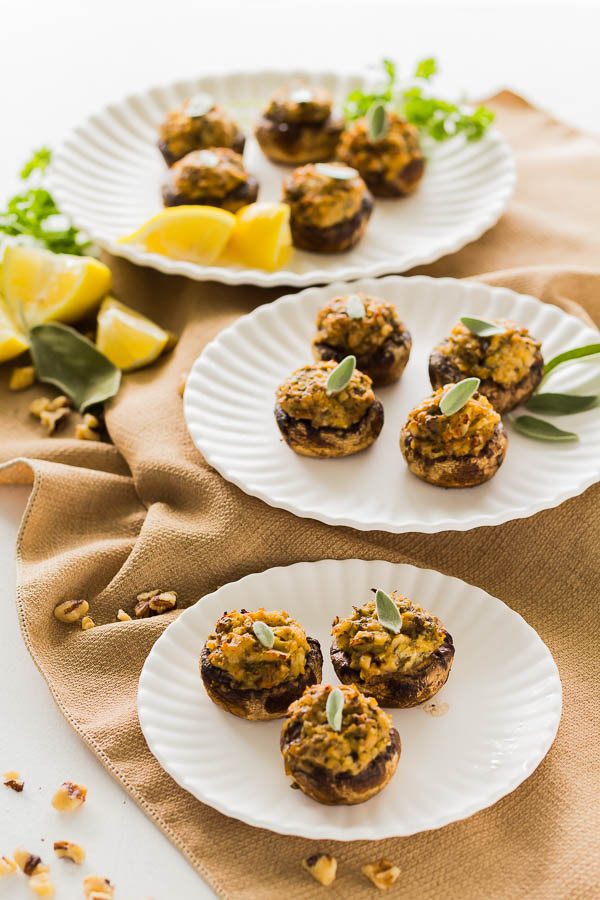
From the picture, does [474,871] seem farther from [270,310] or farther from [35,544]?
[270,310]

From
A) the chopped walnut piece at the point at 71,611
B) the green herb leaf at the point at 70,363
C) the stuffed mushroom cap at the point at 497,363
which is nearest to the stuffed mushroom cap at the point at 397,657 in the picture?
the chopped walnut piece at the point at 71,611

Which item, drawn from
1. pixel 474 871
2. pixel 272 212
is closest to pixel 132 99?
pixel 272 212

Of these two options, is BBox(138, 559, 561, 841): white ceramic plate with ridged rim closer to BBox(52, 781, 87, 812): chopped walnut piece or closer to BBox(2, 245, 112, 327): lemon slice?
BBox(52, 781, 87, 812): chopped walnut piece

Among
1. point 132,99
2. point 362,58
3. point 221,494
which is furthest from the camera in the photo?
point 362,58

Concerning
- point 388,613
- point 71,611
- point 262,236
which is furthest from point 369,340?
point 71,611

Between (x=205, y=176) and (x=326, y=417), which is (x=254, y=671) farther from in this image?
(x=205, y=176)

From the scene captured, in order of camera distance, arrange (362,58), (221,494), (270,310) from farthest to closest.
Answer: (362,58) < (270,310) < (221,494)

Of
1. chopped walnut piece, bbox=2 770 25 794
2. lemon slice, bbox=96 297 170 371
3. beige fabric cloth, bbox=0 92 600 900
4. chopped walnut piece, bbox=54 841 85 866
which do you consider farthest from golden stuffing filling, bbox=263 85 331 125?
chopped walnut piece, bbox=54 841 85 866

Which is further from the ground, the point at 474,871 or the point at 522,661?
the point at 522,661
